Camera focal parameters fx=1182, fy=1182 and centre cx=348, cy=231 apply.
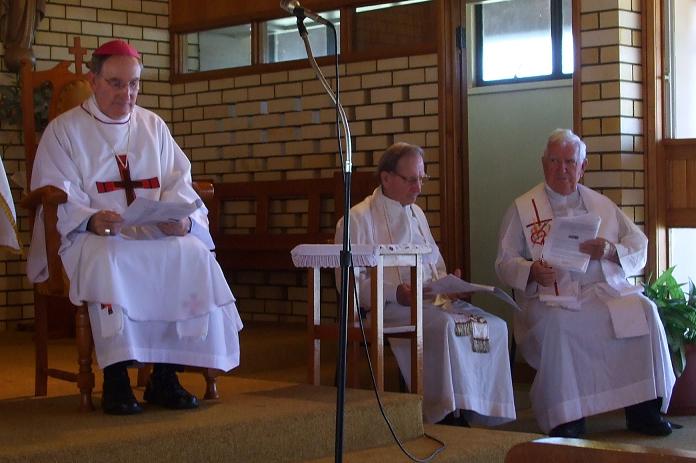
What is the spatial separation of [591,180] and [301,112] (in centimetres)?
239

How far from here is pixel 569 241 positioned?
5.88 meters

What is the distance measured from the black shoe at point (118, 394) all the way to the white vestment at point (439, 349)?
1409mm

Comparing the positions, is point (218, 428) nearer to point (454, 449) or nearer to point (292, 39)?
point (454, 449)

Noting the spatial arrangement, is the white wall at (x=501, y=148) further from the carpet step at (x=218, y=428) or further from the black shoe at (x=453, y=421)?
the carpet step at (x=218, y=428)

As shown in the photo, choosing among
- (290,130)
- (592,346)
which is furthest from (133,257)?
→ (290,130)

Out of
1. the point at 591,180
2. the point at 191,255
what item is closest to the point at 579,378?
the point at 591,180

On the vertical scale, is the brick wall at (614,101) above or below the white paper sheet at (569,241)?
above

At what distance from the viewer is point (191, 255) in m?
4.63

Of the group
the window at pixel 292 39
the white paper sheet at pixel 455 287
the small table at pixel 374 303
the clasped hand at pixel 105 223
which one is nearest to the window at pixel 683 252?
the white paper sheet at pixel 455 287

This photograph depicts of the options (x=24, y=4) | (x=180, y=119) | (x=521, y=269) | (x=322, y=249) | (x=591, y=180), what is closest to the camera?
(x=322, y=249)

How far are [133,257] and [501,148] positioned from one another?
4.90 meters

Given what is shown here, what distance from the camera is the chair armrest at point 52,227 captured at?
4578 mm

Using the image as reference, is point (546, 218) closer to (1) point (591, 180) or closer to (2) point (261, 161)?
(1) point (591, 180)

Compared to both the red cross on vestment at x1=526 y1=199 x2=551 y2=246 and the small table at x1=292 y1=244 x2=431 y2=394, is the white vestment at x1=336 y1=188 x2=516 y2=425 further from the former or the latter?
the red cross on vestment at x1=526 y1=199 x2=551 y2=246
